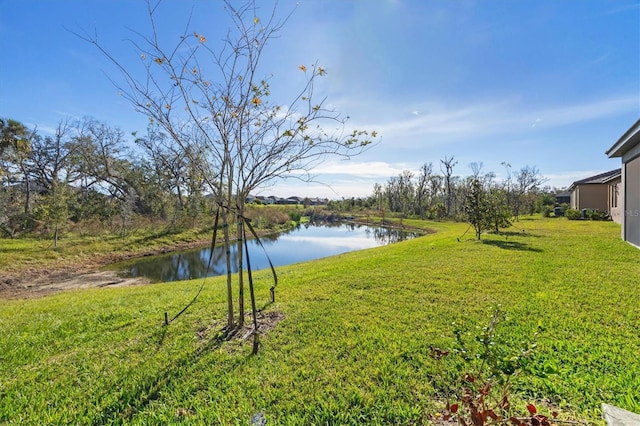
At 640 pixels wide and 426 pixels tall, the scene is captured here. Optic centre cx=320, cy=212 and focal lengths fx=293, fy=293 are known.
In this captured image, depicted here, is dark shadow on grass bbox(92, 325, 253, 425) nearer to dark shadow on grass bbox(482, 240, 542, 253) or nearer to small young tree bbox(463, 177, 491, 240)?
dark shadow on grass bbox(482, 240, 542, 253)

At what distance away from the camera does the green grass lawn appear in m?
2.05

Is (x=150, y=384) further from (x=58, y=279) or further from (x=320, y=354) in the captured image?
(x=58, y=279)

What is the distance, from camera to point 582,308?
141 inches

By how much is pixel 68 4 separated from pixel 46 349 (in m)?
3.86

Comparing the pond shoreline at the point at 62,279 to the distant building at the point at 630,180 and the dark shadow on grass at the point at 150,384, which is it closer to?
the dark shadow on grass at the point at 150,384

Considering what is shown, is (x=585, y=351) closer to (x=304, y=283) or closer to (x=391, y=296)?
(x=391, y=296)

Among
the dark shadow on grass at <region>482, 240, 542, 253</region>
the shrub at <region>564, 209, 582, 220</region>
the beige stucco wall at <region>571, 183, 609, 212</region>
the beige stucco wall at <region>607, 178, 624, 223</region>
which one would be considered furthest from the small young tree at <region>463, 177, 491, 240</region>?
the beige stucco wall at <region>571, 183, 609, 212</region>

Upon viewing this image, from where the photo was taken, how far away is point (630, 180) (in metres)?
8.04

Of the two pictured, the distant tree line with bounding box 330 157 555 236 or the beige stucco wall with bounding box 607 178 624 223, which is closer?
Result: the beige stucco wall with bounding box 607 178 624 223

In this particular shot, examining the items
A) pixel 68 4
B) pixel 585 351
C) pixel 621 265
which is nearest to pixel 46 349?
pixel 68 4

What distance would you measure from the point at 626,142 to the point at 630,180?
164 cm

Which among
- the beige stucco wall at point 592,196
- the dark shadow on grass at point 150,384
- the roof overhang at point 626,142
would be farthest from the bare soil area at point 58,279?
the beige stucco wall at point 592,196

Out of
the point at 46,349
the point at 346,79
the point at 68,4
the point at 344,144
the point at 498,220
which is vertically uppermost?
the point at 68,4

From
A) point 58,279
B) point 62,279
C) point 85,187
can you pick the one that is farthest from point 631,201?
point 85,187
